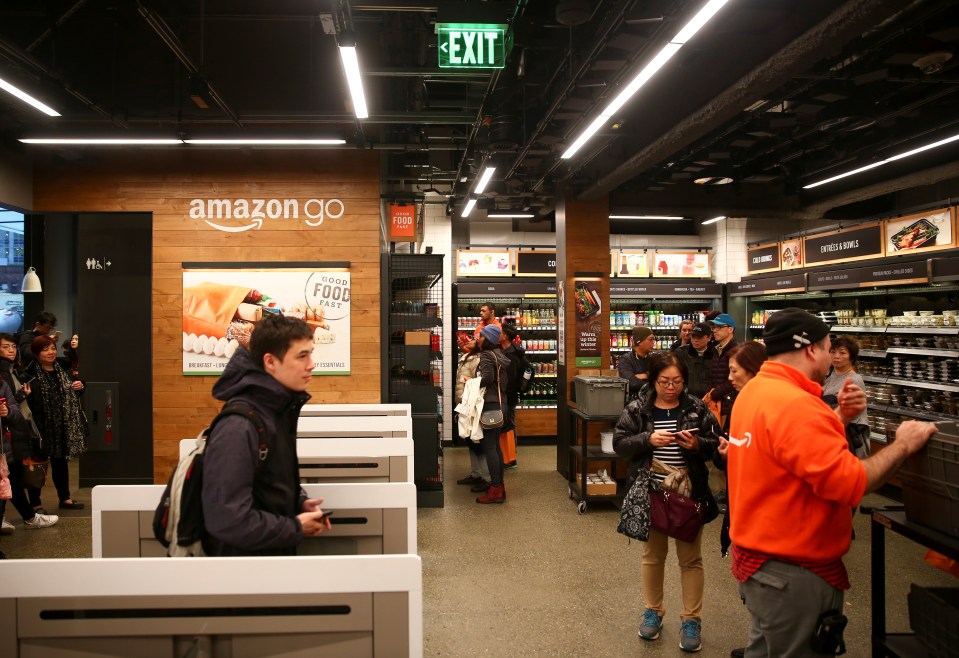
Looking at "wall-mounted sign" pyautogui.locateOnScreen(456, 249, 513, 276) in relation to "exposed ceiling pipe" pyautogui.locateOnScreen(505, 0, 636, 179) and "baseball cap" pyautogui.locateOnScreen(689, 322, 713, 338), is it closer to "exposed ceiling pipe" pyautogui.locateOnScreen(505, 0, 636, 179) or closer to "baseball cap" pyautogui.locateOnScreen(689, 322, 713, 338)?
"exposed ceiling pipe" pyautogui.locateOnScreen(505, 0, 636, 179)

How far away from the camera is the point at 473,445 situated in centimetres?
728

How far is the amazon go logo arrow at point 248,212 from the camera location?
6605 millimetres

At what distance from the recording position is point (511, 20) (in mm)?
4113

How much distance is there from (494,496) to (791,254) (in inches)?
231

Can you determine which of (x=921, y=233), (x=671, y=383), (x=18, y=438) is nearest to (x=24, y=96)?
(x=18, y=438)

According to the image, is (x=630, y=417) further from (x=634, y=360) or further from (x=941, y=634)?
(x=634, y=360)

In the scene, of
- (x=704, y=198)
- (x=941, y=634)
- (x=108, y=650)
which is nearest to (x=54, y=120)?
(x=108, y=650)

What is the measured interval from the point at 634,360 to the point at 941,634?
4701mm

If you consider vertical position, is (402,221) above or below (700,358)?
above

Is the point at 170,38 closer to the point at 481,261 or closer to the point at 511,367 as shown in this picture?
the point at 511,367

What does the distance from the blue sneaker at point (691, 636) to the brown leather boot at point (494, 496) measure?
3193 millimetres

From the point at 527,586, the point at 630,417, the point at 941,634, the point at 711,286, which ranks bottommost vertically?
the point at 527,586

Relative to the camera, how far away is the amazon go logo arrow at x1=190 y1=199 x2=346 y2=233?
661 cm

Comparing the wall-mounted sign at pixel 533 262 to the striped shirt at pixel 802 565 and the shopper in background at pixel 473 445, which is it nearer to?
the shopper in background at pixel 473 445
